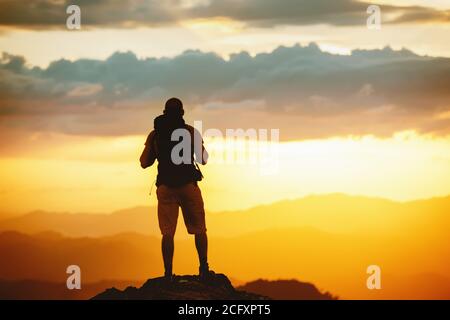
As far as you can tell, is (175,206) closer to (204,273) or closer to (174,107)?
(204,273)

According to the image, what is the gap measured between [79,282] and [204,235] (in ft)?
7.72

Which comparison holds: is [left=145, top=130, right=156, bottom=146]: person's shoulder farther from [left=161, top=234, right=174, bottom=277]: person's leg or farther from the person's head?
[left=161, top=234, right=174, bottom=277]: person's leg

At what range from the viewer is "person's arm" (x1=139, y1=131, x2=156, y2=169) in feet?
54.4

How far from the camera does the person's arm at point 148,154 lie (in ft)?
54.4

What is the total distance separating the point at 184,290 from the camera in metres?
16.5

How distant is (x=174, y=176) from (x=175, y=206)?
16.6 inches

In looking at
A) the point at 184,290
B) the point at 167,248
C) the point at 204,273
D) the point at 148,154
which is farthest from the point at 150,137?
the point at 184,290

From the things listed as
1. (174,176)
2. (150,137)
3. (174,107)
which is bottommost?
(174,176)

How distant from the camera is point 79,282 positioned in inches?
706

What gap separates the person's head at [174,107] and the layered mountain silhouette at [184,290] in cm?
223

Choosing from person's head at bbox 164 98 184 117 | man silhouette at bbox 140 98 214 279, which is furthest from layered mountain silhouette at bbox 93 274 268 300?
person's head at bbox 164 98 184 117

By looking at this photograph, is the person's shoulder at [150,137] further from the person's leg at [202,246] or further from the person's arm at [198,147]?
the person's leg at [202,246]
